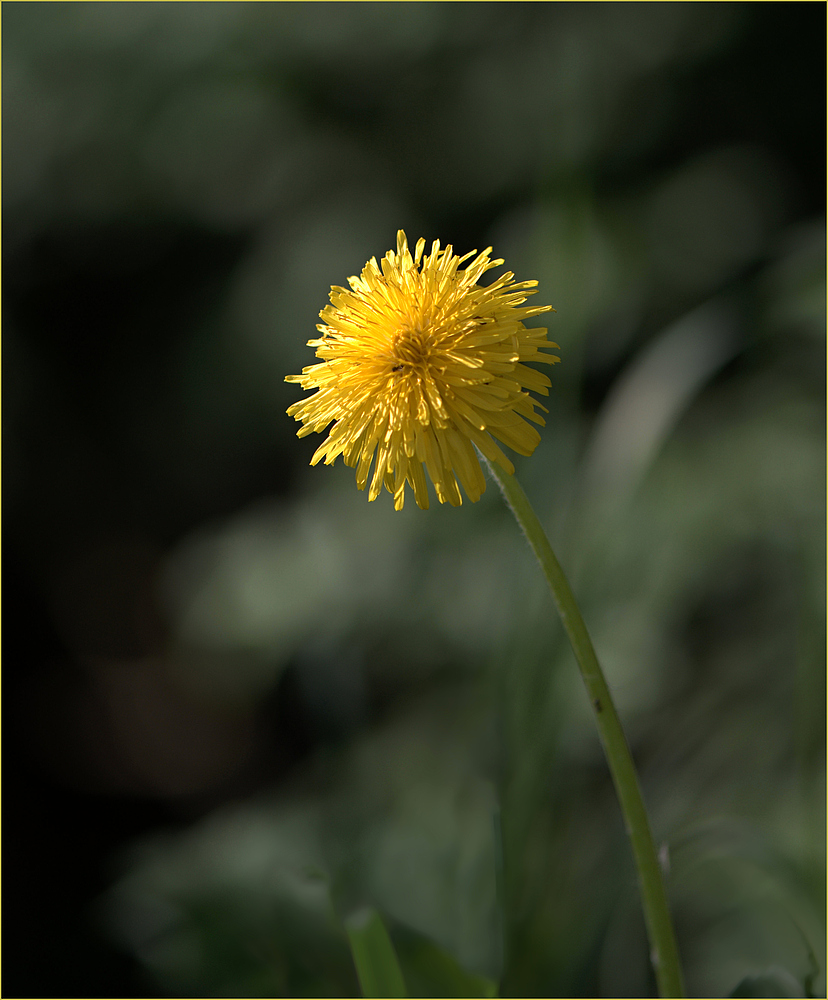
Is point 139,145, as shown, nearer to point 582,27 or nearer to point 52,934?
point 582,27

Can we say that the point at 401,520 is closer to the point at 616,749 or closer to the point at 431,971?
the point at 431,971

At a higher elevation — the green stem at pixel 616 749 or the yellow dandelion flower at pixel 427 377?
the yellow dandelion flower at pixel 427 377

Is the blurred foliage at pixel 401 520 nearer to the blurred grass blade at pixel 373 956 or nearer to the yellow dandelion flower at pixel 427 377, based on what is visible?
the blurred grass blade at pixel 373 956

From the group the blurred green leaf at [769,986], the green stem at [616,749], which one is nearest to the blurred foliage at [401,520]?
the blurred green leaf at [769,986]

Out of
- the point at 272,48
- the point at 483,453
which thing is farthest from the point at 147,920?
the point at 272,48

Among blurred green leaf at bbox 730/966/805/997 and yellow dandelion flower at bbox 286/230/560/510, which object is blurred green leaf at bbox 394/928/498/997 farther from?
yellow dandelion flower at bbox 286/230/560/510

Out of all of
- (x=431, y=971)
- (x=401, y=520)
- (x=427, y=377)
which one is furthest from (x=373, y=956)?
(x=401, y=520)

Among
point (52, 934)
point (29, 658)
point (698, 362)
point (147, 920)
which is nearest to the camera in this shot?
point (698, 362)
